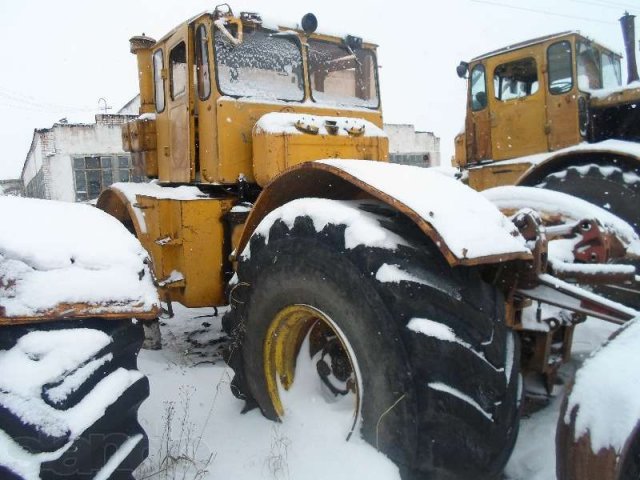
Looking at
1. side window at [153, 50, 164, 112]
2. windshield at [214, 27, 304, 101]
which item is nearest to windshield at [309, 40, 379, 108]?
windshield at [214, 27, 304, 101]


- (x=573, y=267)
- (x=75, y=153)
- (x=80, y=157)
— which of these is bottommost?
(x=573, y=267)

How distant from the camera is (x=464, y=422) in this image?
6.00ft

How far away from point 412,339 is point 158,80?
3.80 m

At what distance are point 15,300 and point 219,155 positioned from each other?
2.24 metres

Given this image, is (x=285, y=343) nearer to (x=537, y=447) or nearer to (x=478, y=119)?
(x=537, y=447)

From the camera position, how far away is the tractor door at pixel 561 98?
571 centimetres

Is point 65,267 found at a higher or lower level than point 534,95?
lower

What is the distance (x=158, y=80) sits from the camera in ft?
15.6

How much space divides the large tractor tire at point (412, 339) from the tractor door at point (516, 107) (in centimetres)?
451

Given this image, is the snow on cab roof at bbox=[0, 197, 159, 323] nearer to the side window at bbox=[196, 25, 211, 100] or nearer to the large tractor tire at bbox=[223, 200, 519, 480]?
the large tractor tire at bbox=[223, 200, 519, 480]

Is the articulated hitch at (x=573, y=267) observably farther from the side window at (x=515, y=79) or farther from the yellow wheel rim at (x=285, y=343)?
the side window at (x=515, y=79)

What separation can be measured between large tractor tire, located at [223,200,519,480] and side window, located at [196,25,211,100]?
1.94 meters

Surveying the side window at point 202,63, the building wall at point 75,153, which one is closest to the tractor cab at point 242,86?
the side window at point 202,63

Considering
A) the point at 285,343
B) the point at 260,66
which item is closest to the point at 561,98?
→ the point at 260,66
